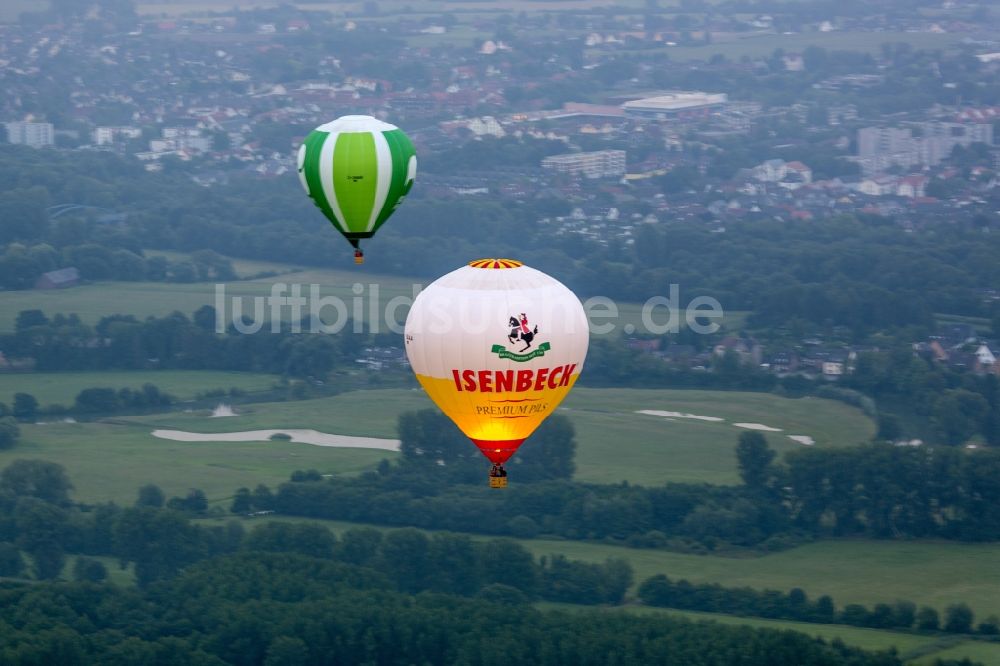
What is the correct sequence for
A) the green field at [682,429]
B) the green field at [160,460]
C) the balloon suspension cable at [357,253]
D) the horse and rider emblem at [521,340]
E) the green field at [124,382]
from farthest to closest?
the green field at [124,382]
the green field at [682,429]
the green field at [160,460]
the balloon suspension cable at [357,253]
the horse and rider emblem at [521,340]

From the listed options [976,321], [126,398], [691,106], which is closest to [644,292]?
[976,321]

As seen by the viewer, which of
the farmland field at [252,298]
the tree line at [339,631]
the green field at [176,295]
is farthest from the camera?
the green field at [176,295]

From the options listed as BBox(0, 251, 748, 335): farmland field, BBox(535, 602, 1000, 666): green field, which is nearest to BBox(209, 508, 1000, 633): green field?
Result: BBox(535, 602, 1000, 666): green field

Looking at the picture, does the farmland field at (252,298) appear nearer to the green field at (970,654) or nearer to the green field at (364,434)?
the green field at (364,434)

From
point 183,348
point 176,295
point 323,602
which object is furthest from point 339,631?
point 176,295

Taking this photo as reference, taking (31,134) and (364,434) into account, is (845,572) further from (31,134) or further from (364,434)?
(31,134)

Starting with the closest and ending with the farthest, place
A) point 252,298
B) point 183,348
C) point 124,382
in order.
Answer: point 124,382 → point 183,348 → point 252,298

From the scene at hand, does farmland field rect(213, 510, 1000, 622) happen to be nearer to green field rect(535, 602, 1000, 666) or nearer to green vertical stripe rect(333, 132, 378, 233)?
green field rect(535, 602, 1000, 666)

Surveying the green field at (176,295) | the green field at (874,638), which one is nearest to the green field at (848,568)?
the green field at (874,638)
